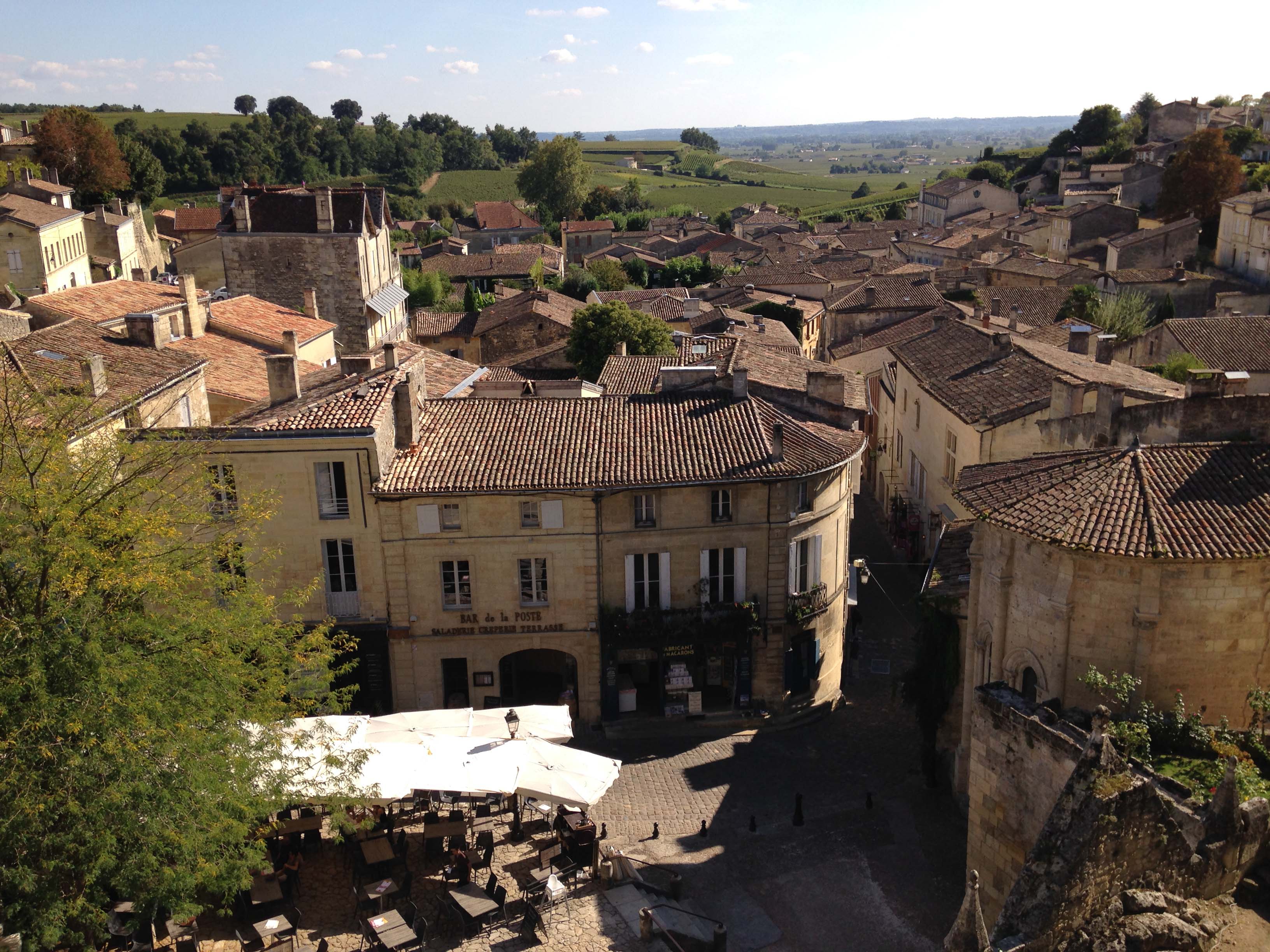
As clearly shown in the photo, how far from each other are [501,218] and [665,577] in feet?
369

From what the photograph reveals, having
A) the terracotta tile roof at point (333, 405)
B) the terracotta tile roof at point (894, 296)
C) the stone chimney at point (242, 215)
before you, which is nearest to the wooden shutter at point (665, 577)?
the terracotta tile roof at point (333, 405)

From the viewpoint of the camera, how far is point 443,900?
19656 mm

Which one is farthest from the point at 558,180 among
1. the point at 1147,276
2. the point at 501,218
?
the point at 1147,276

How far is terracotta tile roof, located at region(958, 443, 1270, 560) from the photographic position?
59.9ft

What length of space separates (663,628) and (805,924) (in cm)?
910

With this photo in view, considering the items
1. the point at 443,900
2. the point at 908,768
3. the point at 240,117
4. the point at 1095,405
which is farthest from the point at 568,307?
the point at 240,117

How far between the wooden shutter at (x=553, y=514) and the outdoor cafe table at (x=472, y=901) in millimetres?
9487

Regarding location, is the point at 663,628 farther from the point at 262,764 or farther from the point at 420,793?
the point at 262,764

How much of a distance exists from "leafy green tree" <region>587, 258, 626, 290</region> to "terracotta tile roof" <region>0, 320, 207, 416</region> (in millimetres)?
60073

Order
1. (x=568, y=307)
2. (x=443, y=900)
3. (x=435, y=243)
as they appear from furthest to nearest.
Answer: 1. (x=435, y=243)
2. (x=568, y=307)
3. (x=443, y=900)

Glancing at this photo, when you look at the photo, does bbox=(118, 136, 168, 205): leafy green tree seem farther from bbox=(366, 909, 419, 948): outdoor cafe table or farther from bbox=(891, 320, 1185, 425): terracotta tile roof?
bbox=(366, 909, 419, 948): outdoor cafe table

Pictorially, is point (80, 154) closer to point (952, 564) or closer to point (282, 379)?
point (282, 379)

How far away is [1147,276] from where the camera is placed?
216 feet

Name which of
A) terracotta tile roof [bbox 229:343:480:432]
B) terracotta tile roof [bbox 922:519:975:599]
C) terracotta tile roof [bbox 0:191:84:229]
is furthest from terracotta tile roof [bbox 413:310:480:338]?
terracotta tile roof [bbox 922:519:975:599]
